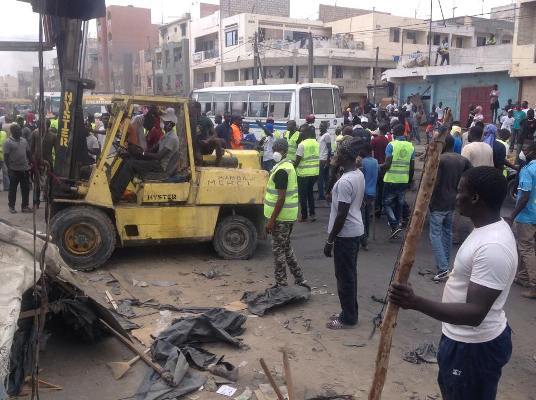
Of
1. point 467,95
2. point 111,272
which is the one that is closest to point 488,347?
point 111,272

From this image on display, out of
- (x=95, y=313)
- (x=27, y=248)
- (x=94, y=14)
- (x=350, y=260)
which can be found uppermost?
(x=94, y=14)

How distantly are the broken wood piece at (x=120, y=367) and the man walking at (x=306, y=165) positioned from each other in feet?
19.6

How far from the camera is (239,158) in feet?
28.1

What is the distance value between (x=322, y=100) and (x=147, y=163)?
11098mm

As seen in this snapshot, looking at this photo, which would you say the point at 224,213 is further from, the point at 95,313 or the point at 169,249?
the point at 95,313

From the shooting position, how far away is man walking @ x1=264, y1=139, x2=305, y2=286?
18.9 ft

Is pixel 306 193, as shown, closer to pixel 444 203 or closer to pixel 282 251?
pixel 444 203

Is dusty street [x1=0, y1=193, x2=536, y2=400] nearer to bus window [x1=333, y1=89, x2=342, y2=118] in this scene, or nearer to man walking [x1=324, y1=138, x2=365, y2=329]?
man walking [x1=324, y1=138, x2=365, y2=329]

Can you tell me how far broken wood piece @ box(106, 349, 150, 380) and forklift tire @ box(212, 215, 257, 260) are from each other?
128 inches

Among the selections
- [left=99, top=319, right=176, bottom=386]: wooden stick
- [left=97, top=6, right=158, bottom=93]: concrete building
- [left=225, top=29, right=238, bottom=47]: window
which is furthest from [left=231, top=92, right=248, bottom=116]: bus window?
[left=97, top=6, right=158, bottom=93]: concrete building

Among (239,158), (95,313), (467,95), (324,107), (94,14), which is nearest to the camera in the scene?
(94,14)

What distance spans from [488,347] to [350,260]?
2633 millimetres

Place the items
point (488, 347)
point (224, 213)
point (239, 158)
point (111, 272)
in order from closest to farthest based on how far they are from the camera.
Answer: point (488, 347)
point (111, 272)
point (224, 213)
point (239, 158)

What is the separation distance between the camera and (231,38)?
45.0m
